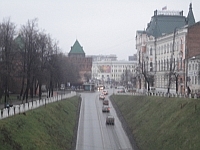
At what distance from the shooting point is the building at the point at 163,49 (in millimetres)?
80688

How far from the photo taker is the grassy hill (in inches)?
1211

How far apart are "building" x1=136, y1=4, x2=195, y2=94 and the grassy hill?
3036cm

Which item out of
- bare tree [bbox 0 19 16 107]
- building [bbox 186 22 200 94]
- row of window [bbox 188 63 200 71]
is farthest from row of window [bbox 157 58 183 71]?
bare tree [bbox 0 19 16 107]

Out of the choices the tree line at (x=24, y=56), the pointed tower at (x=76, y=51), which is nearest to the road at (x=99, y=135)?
the tree line at (x=24, y=56)

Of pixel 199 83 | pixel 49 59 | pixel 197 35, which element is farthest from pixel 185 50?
pixel 49 59

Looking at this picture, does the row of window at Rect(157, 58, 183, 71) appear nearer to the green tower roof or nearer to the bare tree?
the bare tree

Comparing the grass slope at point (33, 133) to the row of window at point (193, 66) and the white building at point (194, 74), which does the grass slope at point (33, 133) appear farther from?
the row of window at point (193, 66)

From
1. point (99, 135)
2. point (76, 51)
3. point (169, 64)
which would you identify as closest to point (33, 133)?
point (99, 135)

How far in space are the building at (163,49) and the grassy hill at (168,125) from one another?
3036 centimetres

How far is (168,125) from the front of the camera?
36875mm

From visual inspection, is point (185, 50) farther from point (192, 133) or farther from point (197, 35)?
point (192, 133)

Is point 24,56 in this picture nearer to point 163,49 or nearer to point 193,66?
point 193,66

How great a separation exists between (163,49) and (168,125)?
57334mm

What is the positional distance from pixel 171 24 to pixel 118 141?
64.3 metres
